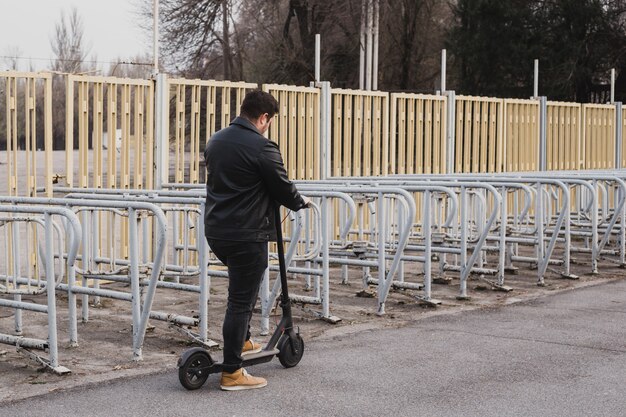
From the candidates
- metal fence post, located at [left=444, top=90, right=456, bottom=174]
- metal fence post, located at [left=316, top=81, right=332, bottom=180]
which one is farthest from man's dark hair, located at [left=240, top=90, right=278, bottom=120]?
metal fence post, located at [left=444, top=90, right=456, bottom=174]

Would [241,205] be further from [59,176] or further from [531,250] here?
[531,250]

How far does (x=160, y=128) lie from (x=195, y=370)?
19.3ft

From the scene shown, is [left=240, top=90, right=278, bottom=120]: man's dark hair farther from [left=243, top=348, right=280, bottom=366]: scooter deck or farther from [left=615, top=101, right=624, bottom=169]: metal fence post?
[left=615, top=101, right=624, bottom=169]: metal fence post

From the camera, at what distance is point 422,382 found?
7012mm

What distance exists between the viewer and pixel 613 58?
31.8 meters

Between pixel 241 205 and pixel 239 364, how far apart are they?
951 millimetres

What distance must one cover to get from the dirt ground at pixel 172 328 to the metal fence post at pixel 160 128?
1.34 metres

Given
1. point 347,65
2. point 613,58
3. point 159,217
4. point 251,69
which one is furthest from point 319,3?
point 159,217

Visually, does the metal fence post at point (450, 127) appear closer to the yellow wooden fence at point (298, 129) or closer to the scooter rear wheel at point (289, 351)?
the yellow wooden fence at point (298, 129)

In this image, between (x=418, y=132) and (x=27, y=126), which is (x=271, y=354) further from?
(x=418, y=132)


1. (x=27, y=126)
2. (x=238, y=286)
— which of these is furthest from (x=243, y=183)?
(x=27, y=126)

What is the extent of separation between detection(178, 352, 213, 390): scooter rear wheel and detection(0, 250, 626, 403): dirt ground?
62cm

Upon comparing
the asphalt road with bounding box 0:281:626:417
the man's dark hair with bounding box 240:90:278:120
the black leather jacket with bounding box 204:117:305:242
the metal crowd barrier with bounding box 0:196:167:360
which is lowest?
the asphalt road with bounding box 0:281:626:417

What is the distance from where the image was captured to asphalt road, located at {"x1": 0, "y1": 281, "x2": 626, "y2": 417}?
248 inches
